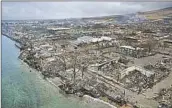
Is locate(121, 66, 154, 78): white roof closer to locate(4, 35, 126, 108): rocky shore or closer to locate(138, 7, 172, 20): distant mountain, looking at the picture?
locate(4, 35, 126, 108): rocky shore

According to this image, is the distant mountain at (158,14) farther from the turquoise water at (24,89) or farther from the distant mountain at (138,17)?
the turquoise water at (24,89)

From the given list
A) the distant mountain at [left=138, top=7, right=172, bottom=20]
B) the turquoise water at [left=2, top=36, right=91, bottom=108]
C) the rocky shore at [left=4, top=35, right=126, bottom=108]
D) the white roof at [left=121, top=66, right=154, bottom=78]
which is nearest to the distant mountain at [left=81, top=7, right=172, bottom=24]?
the distant mountain at [left=138, top=7, right=172, bottom=20]

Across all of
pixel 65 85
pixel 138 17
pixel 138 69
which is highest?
pixel 138 17

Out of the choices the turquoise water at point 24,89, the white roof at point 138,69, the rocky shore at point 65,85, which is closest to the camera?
the turquoise water at point 24,89

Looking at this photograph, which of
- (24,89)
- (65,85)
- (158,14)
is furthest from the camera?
(158,14)

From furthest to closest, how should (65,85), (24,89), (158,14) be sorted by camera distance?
(158,14) < (65,85) < (24,89)

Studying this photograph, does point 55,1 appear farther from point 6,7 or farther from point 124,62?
point 124,62

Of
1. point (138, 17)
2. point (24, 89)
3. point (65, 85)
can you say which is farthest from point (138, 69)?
point (24, 89)

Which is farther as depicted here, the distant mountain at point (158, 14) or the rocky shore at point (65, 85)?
the distant mountain at point (158, 14)

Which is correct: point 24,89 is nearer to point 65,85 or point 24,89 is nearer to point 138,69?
point 65,85

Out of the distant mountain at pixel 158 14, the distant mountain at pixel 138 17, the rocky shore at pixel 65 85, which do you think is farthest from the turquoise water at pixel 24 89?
the distant mountain at pixel 158 14
